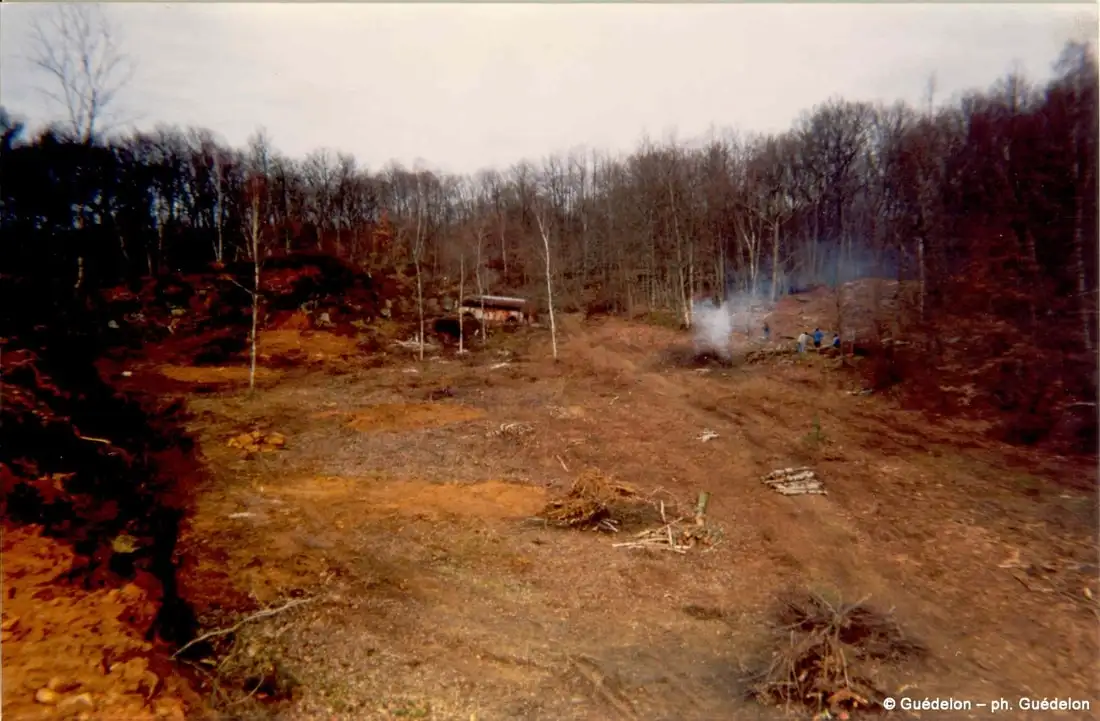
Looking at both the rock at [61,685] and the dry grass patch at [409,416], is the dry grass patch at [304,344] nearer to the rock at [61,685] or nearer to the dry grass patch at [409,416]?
the dry grass patch at [409,416]

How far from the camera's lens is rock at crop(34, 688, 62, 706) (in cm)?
491

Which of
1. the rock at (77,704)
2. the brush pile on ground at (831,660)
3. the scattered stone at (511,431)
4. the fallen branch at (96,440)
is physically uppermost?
the fallen branch at (96,440)

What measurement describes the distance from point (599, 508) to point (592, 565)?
5.95 feet

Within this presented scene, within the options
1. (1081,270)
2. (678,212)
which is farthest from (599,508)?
(678,212)

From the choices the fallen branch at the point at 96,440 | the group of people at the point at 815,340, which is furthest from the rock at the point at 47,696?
the group of people at the point at 815,340

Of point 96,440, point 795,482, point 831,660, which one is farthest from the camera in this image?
point 795,482

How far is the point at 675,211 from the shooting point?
4169 cm

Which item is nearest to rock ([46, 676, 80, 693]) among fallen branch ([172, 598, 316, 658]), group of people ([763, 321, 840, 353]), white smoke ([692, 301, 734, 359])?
fallen branch ([172, 598, 316, 658])

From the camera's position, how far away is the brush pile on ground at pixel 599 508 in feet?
37.7

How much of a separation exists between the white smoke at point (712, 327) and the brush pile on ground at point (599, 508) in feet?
61.1

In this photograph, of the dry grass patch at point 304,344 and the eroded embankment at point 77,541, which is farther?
the dry grass patch at point 304,344

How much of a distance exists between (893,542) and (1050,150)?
14642 millimetres

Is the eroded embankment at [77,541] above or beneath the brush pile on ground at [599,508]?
above

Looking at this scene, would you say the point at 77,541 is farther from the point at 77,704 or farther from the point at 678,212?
the point at 678,212
